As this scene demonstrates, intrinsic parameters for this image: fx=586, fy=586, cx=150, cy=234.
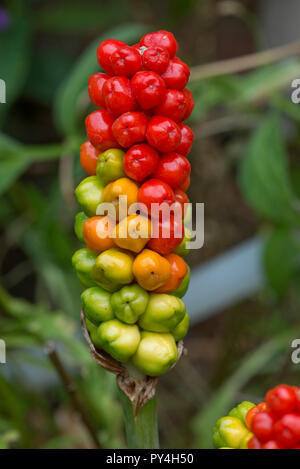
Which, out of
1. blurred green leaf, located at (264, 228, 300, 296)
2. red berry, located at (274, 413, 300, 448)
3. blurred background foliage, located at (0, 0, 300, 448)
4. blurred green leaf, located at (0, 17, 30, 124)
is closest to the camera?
red berry, located at (274, 413, 300, 448)

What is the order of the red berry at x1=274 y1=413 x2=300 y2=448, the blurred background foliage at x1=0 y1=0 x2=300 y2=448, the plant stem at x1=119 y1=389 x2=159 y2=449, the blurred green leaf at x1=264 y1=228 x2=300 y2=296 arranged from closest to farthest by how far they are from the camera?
1. the red berry at x1=274 y1=413 x2=300 y2=448
2. the plant stem at x1=119 y1=389 x2=159 y2=449
3. the blurred background foliage at x1=0 y1=0 x2=300 y2=448
4. the blurred green leaf at x1=264 y1=228 x2=300 y2=296

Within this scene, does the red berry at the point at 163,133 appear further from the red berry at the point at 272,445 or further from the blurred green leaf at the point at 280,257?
the blurred green leaf at the point at 280,257

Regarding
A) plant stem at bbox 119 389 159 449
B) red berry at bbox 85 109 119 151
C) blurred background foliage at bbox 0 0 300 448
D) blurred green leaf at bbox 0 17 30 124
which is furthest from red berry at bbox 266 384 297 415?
blurred green leaf at bbox 0 17 30 124

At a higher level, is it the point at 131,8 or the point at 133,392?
the point at 131,8

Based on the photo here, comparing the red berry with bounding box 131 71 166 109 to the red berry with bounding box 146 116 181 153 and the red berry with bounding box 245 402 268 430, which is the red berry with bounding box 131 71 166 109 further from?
the red berry with bounding box 245 402 268 430

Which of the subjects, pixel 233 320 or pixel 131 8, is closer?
pixel 233 320

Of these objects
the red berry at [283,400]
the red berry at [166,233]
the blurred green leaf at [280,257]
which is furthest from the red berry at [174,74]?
the blurred green leaf at [280,257]

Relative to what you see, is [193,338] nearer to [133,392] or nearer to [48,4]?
[48,4]
